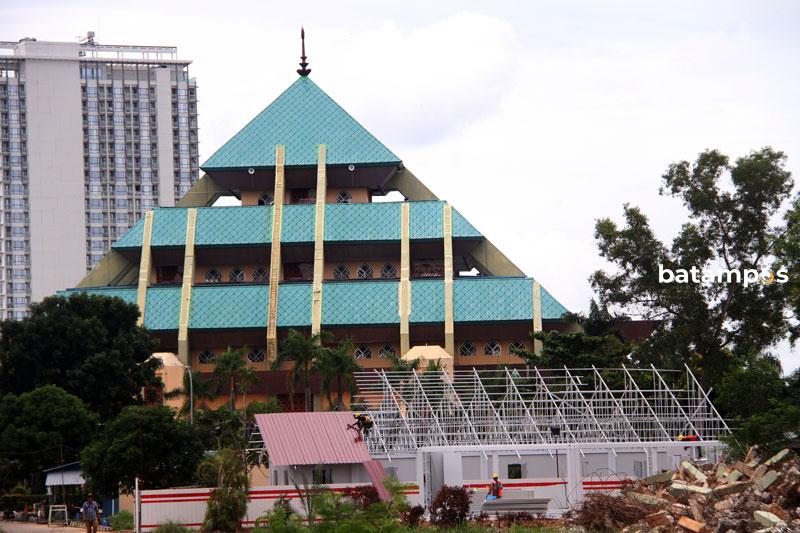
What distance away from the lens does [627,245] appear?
7456cm

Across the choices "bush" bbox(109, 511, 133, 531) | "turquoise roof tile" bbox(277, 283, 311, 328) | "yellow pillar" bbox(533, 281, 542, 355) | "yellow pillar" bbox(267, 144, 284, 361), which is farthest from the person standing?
"yellow pillar" bbox(533, 281, 542, 355)

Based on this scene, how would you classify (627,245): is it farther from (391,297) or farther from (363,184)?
(363,184)

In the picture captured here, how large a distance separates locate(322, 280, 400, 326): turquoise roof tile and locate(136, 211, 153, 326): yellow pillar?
12.3m

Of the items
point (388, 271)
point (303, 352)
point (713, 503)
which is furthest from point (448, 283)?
point (713, 503)

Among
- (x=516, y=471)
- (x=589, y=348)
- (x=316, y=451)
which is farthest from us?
(x=589, y=348)

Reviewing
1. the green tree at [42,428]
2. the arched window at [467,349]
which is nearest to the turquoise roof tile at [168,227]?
the arched window at [467,349]

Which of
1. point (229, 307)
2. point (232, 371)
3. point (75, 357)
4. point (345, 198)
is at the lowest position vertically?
point (232, 371)

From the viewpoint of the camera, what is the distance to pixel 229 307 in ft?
333

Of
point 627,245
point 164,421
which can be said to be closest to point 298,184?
point 627,245

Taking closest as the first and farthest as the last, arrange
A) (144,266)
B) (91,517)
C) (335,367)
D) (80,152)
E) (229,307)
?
(91,517)
(335,367)
(229,307)
(144,266)
(80,152)

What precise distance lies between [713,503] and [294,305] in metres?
64.7

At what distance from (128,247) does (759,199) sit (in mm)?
49630

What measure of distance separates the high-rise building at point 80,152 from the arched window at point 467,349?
280 ft

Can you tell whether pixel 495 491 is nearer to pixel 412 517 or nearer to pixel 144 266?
pixel 412 517
